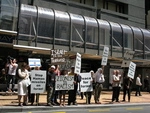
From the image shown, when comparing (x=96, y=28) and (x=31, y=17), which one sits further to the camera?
(x=96, y=28)

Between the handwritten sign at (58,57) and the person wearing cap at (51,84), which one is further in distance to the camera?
the handwritten sign at (58,57)

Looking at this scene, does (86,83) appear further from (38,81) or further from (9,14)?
(9,14)

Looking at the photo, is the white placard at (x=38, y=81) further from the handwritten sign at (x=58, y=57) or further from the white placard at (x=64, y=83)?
the handwritten sign at (x=58, y=57)

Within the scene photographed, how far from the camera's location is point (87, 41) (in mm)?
24719

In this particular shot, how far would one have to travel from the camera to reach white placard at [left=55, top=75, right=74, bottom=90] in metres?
13.8

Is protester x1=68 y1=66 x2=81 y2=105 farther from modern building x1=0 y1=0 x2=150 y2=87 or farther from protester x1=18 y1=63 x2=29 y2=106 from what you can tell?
modern building x1=0 y1=0 x2=150 y2=87

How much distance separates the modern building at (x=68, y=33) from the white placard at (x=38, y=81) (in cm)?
377

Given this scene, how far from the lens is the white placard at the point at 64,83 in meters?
13.8

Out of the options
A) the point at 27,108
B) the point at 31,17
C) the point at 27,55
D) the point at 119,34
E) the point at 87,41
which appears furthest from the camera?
the point at 119,34

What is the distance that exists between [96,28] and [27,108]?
14.6 meters

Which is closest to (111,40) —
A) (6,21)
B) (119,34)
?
(119,34)

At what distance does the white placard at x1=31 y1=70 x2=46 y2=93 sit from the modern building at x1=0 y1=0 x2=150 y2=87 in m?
3.77

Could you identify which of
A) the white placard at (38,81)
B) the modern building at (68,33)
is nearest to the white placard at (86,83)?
the modern building at (68,33)

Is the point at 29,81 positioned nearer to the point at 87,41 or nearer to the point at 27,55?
the point at 27,55
